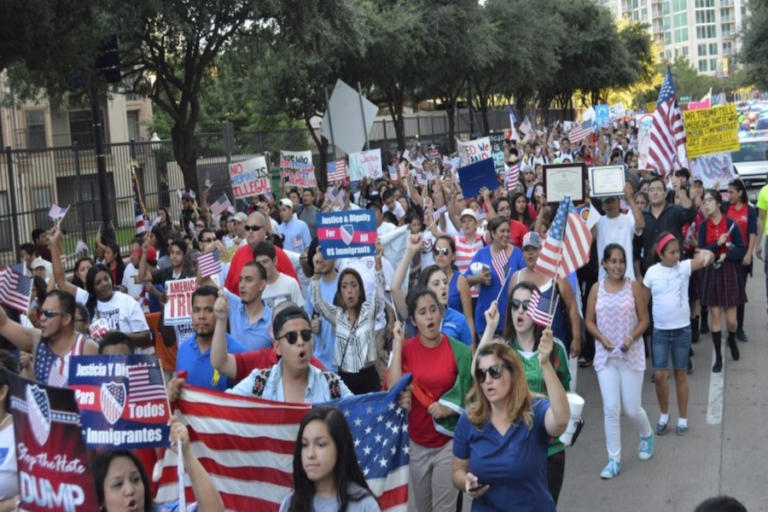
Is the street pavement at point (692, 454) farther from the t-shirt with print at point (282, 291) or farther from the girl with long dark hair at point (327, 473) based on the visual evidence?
the girl with long dark hair at point (327, 473)

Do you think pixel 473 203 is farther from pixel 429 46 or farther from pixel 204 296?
pixel 429 46

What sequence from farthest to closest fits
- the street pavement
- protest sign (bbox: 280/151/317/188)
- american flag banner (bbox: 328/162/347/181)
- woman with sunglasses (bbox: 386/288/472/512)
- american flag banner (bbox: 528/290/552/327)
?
american flag banner (bbox: 328/162/347/181), protest sign (bbox: 280/151/317/188), the street pavement, american flag banner (bbox: 528/290/552/327), woman with sunglasses (bbox: 386/288/472/512)

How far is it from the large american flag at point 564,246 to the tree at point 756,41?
36.6 m

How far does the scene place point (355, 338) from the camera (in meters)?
7.73

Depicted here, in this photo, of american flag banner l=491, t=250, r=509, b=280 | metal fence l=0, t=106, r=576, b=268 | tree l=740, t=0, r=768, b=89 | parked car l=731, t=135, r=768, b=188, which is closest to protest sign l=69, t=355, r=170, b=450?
american flag banner l=491, t=250, r=509, b=280

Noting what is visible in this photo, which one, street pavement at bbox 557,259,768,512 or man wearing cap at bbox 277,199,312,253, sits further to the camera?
man wearing cap at bbox 277,199,312,253

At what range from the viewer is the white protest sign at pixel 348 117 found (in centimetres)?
2331

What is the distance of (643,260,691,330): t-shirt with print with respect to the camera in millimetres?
9484

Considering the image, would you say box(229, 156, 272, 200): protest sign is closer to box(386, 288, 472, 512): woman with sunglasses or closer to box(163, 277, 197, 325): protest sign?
box(163, 277, 197, 325): protest sign

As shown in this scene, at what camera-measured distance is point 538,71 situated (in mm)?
47219

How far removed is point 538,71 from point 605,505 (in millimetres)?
40527

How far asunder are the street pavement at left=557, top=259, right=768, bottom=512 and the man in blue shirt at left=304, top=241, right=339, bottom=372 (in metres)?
1.97

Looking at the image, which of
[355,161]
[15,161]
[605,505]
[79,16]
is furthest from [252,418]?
[355,161]

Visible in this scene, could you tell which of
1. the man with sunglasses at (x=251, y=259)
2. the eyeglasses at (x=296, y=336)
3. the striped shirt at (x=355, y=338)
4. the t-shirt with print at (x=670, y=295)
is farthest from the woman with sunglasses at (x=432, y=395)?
the t-shirt with print at (x=670, y=295)
